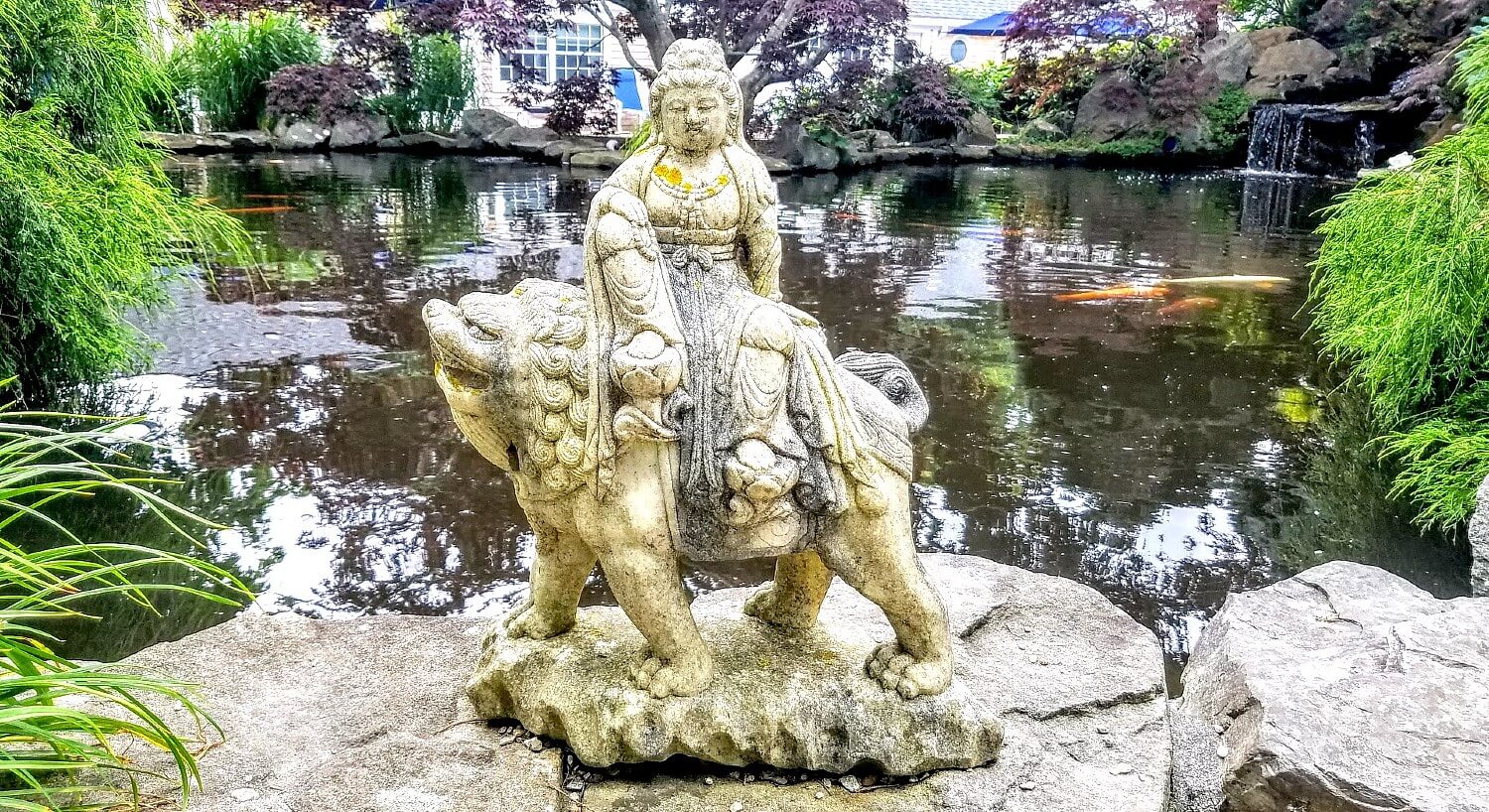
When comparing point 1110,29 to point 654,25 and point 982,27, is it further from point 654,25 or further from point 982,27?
point 982,27

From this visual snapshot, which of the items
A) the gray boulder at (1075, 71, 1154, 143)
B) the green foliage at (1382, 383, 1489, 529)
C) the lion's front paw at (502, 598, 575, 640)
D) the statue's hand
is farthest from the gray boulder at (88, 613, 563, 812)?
the gray boulder at (1075, 71, 1154, 143)

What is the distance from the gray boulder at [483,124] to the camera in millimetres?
19781

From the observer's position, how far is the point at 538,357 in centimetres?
245

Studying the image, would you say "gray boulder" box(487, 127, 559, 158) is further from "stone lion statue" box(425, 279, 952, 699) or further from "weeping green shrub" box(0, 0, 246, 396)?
"stone lion statue" box(425, 279, 952, 699)

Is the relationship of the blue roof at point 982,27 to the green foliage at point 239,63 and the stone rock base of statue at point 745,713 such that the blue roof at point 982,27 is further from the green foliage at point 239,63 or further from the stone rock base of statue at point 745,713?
the stone rock base of statue at point 745,713

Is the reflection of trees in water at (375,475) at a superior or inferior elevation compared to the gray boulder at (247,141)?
inferior

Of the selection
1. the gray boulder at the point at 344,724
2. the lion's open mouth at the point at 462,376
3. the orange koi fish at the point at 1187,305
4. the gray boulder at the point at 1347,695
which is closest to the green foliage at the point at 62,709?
the gray boulder at the point at 344,724

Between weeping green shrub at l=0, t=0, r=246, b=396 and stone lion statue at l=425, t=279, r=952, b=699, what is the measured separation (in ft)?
12.4

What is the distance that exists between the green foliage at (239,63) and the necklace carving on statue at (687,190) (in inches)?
754

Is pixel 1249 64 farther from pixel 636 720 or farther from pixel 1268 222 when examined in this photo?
pixel 636 720

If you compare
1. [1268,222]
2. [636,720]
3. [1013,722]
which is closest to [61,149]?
[636,720]

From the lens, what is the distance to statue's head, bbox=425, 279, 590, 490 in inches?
96.3

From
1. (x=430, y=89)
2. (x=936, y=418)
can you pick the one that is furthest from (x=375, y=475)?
(x=430, y=89)

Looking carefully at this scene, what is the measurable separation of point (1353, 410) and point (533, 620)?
5.46 meters
